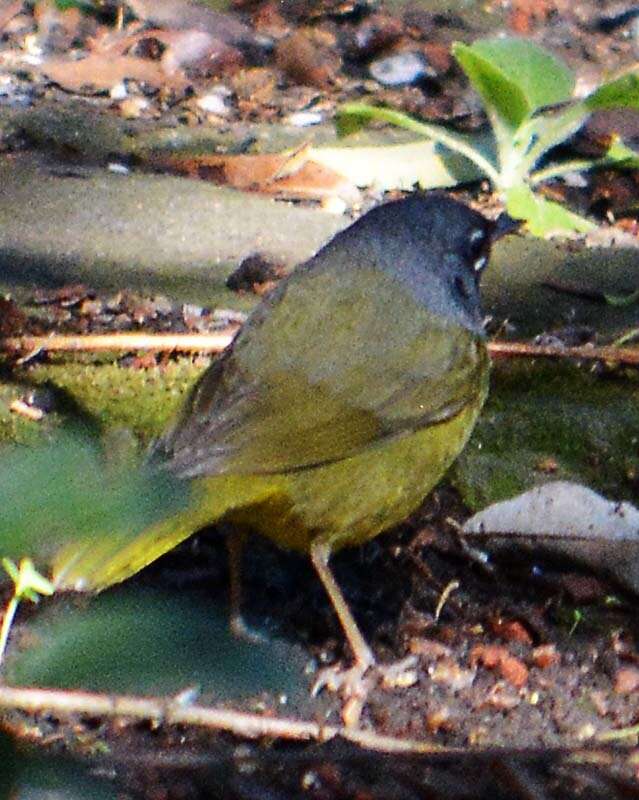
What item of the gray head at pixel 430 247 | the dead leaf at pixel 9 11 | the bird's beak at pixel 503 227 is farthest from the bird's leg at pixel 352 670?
the dead leaf at pixel 9 11

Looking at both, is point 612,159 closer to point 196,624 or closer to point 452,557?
point 452,557

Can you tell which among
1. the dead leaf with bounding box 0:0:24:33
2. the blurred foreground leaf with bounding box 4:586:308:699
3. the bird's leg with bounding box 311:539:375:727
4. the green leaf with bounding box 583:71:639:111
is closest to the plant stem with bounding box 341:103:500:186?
the green leaf with bounding box 583:71:639:111

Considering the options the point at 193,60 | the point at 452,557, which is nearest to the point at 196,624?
the point at 452,557

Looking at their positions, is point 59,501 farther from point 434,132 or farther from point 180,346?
point 434,132

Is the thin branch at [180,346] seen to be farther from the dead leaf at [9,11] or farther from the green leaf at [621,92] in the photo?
the dead leaf at [9,11]

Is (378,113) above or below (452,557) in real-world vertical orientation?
above

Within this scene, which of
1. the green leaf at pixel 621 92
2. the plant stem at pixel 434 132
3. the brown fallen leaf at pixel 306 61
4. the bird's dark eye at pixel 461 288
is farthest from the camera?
the brown fallen leaf at pixel 306 61

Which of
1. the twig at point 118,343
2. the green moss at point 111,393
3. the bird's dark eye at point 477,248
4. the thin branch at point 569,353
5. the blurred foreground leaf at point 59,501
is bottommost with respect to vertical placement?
the green moss at point 111,393
